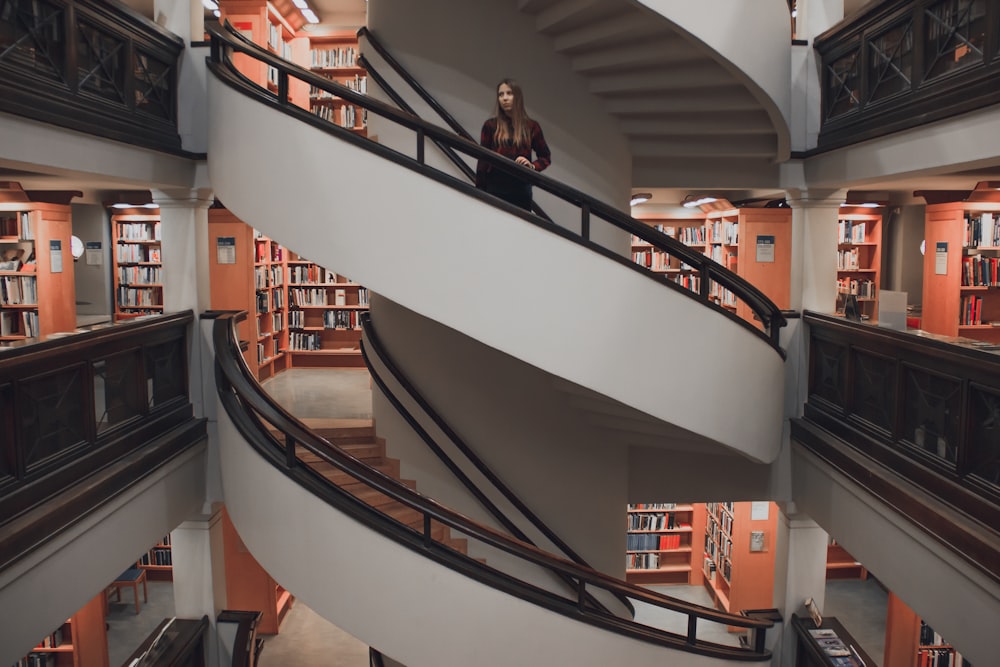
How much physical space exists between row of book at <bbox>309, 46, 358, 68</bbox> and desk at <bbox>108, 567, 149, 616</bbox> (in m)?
6.20

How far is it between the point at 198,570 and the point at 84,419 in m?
1.84

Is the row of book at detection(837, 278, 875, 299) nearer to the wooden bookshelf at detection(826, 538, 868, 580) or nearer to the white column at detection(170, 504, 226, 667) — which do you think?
the wooden bookshelf at detection(826, 538, 868, 580)

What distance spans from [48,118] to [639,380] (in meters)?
3.10

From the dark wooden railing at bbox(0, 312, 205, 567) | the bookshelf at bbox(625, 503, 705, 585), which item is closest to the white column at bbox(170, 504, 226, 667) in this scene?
the dark wooden railing at bbox(0, 312, 205, 567)

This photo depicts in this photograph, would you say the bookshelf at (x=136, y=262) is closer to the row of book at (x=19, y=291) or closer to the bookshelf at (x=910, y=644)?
the row of book at (x=19, y=291)

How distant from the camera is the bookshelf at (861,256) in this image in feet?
28.9

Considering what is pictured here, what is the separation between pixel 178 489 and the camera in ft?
15.8

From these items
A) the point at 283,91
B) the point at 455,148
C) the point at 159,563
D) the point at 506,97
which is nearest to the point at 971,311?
the point at 506,97

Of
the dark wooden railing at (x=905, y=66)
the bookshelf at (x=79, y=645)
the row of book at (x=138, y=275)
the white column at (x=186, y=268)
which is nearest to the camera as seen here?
the dark wooden railing at (x=905, y=66)

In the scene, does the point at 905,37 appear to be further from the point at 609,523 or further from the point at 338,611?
the point at 338,611

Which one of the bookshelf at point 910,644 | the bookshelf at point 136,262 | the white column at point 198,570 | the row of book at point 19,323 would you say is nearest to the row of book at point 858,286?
the bookshelf at point 910,644

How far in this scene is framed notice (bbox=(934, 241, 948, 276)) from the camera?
24.2 ft

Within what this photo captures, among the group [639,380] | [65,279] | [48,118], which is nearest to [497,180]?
[639,380]

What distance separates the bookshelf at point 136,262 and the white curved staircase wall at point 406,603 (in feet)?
19.6
